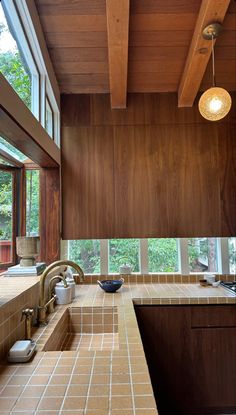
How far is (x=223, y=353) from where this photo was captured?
2.30m

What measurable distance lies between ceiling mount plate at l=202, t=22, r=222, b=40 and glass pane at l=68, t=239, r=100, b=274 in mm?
2073

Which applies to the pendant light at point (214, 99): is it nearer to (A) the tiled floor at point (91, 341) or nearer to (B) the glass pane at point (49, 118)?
(B) the glass pane at point (49, 118)

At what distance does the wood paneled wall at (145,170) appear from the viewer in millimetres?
2854

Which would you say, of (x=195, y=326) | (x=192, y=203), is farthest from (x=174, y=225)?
(x=195, y=326)

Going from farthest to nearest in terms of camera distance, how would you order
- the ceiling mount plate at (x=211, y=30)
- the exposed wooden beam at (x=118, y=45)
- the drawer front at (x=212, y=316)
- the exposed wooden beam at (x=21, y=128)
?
the drawer front at (x=212, y=316) → the ceiling mount plate at (x=211, y=30) → the exposed wooden beam at (x=118, y=45) → the exposed wooden beam at (x=21, y=128)

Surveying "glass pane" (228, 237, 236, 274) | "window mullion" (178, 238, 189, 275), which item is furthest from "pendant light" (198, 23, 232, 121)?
"glass pane" (228, 237, 236, 274)

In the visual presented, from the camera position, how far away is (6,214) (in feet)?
7.49

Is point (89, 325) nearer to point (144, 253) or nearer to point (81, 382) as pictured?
point (81, 382)

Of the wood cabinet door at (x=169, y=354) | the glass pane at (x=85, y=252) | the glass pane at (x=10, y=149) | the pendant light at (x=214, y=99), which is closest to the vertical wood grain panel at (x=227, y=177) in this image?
the pendant light at (x=214, y=99)

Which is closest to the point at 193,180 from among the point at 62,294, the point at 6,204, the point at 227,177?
the point at 227,177

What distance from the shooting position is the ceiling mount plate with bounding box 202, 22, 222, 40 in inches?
76.3

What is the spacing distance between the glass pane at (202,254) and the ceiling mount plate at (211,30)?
1.87 m

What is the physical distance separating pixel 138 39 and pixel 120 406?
2561 mm

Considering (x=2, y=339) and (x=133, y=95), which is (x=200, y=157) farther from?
(x=2, y=339)
